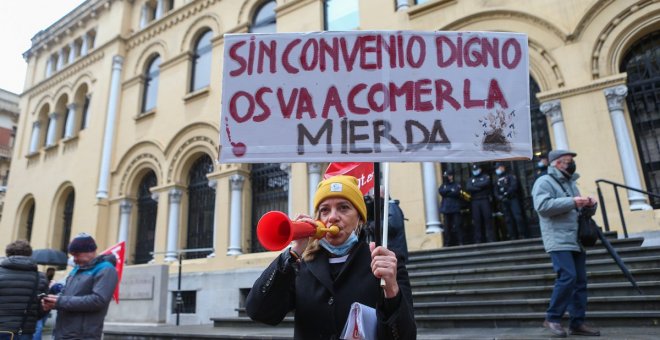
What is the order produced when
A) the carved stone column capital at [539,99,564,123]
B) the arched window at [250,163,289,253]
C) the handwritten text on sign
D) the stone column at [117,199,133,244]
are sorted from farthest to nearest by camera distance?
the stone column at [117,199,133,244] → the arched window at [250,163,289,253] → the carved stone column capital at [539,99,564,123] → the handwritten text on sign

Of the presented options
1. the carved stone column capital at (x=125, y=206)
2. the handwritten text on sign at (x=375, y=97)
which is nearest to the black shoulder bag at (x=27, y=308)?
the handwritten text on sign at (x=375, y=97)

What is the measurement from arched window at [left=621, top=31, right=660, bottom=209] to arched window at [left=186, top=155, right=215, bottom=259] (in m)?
10.4

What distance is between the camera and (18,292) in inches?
155

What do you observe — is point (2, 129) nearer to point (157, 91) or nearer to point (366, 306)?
point (157, 91)

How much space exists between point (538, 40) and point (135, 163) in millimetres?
12307

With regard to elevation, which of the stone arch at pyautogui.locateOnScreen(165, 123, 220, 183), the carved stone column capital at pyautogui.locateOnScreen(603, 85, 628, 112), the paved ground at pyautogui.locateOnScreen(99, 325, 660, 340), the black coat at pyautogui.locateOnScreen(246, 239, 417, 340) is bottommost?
the paved ground at pyautogui.locateOnScreen(99, 325, 660, 340)

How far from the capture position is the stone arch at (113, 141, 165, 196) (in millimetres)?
14055

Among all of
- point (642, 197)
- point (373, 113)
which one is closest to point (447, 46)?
point (373, 113)

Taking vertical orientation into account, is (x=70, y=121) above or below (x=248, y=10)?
below

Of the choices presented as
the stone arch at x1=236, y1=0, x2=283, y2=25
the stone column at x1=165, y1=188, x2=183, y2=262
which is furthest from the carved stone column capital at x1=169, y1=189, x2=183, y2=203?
the stone arch at x1=236, y1=0, x2=283, y2=25

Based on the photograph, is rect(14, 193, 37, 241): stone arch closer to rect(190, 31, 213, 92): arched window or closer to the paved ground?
rect(190, 31, 213, 92): arched window

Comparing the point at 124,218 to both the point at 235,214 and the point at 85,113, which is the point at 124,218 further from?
the point at 85,113

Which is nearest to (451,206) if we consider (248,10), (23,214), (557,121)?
(557,121)

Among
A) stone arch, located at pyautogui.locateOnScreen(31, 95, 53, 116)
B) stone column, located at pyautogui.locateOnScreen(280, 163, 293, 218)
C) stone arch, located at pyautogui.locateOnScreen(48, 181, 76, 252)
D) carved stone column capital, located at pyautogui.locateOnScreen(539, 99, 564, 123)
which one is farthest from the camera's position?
stone arch, located at pyautogui.locateOnScreen(31, 95, 53, 116)
